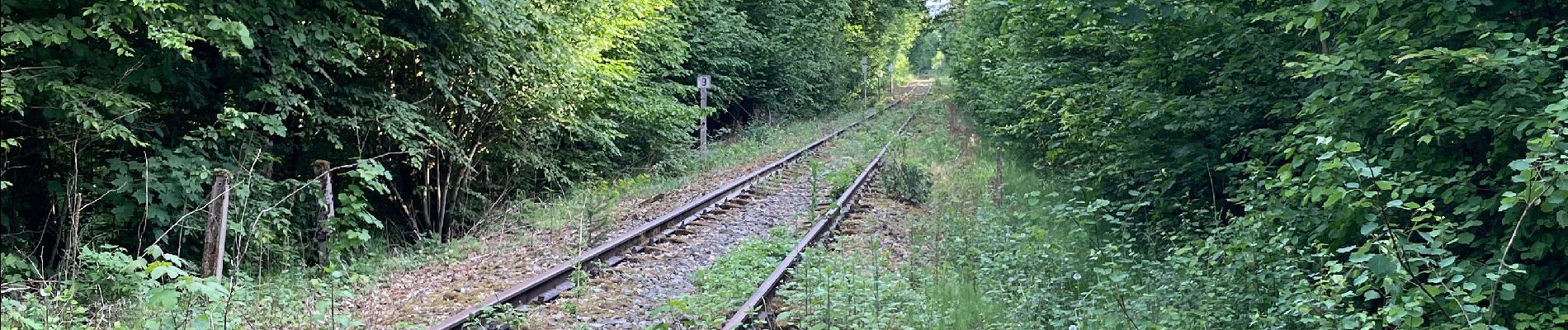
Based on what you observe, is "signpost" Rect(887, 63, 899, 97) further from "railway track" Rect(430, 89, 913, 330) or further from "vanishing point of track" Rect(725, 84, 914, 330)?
"railway track" Rect(430, 89, 913, 330)

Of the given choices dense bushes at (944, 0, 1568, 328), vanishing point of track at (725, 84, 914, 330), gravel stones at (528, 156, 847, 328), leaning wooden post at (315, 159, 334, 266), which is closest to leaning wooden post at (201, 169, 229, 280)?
leaning wooden post at (315, 159, 334, 266)

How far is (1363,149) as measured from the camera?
5.34 metres

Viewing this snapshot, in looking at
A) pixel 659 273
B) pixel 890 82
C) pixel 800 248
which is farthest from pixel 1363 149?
pixel 890 82

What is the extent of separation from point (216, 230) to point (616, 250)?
337 centimetres

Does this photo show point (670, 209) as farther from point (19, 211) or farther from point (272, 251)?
point (19, 211)

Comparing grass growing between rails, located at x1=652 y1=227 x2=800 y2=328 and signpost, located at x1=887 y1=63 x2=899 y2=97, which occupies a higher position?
grass growing between rails, located at x1=652 y1=227 x2=800 y2=328

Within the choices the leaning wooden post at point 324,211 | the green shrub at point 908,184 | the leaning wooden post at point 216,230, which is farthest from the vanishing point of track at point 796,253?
the leaning wooden post at point 324,211

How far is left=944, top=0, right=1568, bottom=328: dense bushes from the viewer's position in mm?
4242

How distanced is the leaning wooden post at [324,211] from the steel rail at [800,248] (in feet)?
12.8

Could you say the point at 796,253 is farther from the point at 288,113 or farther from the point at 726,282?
the point at 288,113

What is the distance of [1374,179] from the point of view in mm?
4418

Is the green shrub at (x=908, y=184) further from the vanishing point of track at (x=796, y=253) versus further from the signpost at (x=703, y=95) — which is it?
the signpost at (x=703, y=95)

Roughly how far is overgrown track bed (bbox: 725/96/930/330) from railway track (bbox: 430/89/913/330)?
141 cm

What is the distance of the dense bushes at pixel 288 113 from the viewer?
7.16m
